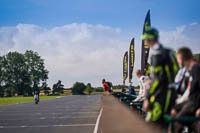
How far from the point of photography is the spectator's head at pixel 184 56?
11.3 feet

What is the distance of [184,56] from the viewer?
3453 mm

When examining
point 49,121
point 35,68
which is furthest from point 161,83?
point 35,68

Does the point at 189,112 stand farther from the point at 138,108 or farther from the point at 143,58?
the point at 143,58

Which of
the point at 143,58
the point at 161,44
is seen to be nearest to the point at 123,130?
the point at 161,44

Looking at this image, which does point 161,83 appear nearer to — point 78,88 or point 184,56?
point 184,56

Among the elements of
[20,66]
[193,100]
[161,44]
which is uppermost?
[20,66]

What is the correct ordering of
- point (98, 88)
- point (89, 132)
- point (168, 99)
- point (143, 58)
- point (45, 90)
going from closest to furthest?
point (168, 99) < point (89, 132) < point (143, 58) < point (45, 90) < point (98, 88)

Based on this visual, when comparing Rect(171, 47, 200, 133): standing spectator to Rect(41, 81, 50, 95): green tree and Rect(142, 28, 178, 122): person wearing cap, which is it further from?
Rect(41, 81, 50, 95): green tree

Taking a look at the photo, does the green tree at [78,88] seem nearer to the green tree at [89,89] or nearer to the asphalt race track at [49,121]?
the green tree at [89,89]

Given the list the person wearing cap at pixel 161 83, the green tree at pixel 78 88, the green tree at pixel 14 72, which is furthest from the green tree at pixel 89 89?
the person wearing cap at pixel 161 83

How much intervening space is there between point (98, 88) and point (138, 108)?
108687mm

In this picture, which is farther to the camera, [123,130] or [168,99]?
[123,130]

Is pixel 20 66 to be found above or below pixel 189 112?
above

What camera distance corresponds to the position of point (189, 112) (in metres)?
3.39
